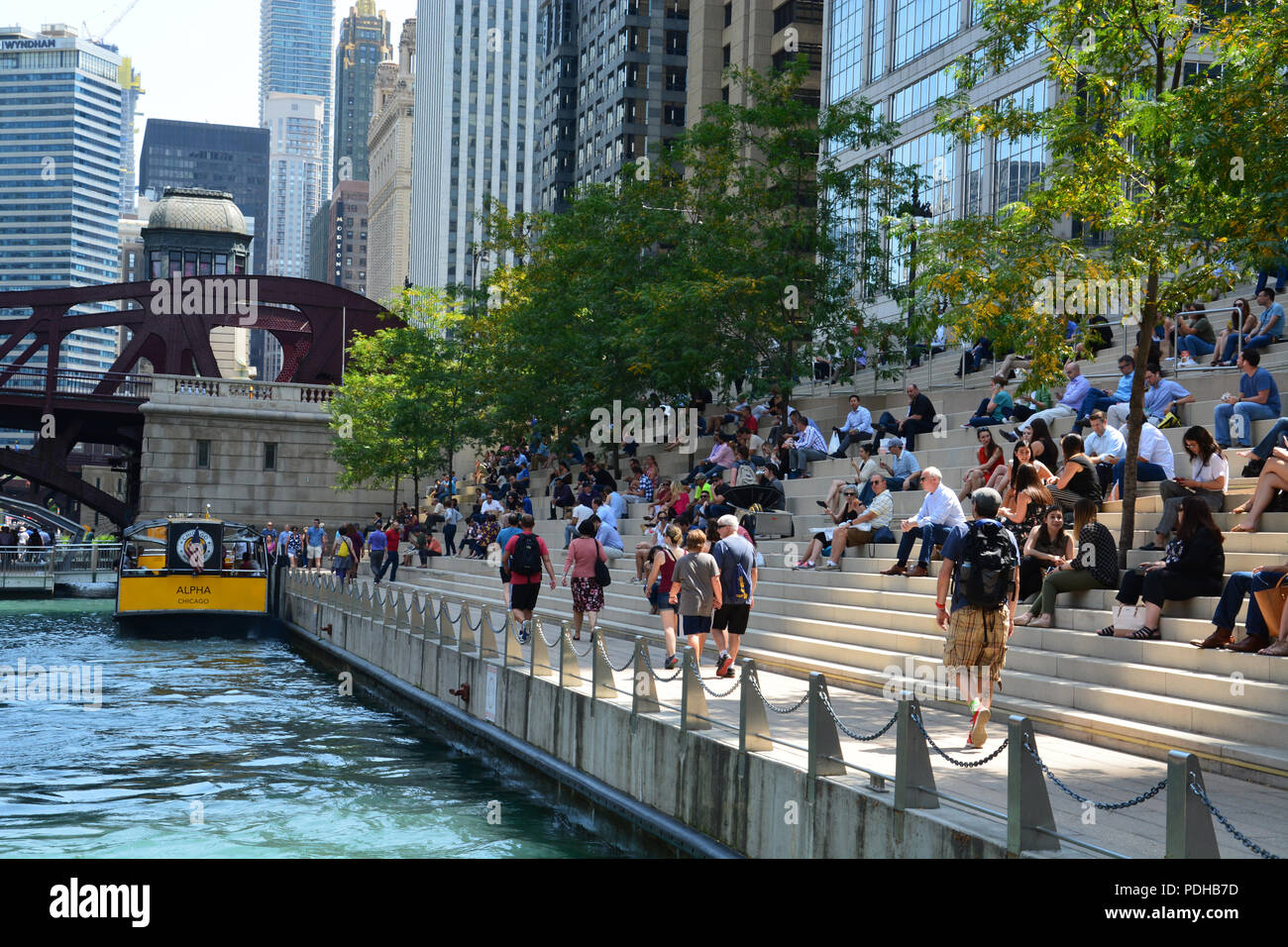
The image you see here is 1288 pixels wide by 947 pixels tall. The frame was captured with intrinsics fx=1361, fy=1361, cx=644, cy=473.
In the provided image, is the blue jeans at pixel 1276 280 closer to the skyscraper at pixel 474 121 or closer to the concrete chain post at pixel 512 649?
the concrete chain post at pixel 512 649

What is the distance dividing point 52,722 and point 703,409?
685 inches

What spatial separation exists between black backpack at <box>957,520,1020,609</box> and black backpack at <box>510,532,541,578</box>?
941 centimetres

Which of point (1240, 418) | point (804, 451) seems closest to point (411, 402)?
point (804, 451)

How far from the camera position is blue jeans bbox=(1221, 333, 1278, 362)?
17.9m

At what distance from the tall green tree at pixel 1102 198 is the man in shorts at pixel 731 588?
137 inches

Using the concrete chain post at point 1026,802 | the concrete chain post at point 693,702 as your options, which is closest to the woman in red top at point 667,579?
the concrete chain post at point 693,702

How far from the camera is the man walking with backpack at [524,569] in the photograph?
18.9 meters

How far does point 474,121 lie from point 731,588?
157 m

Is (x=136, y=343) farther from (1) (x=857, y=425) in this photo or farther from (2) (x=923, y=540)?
(2) (x=923, y=540)

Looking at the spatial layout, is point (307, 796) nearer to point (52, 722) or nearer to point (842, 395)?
point (52, 722)

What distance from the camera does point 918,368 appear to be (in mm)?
30297
